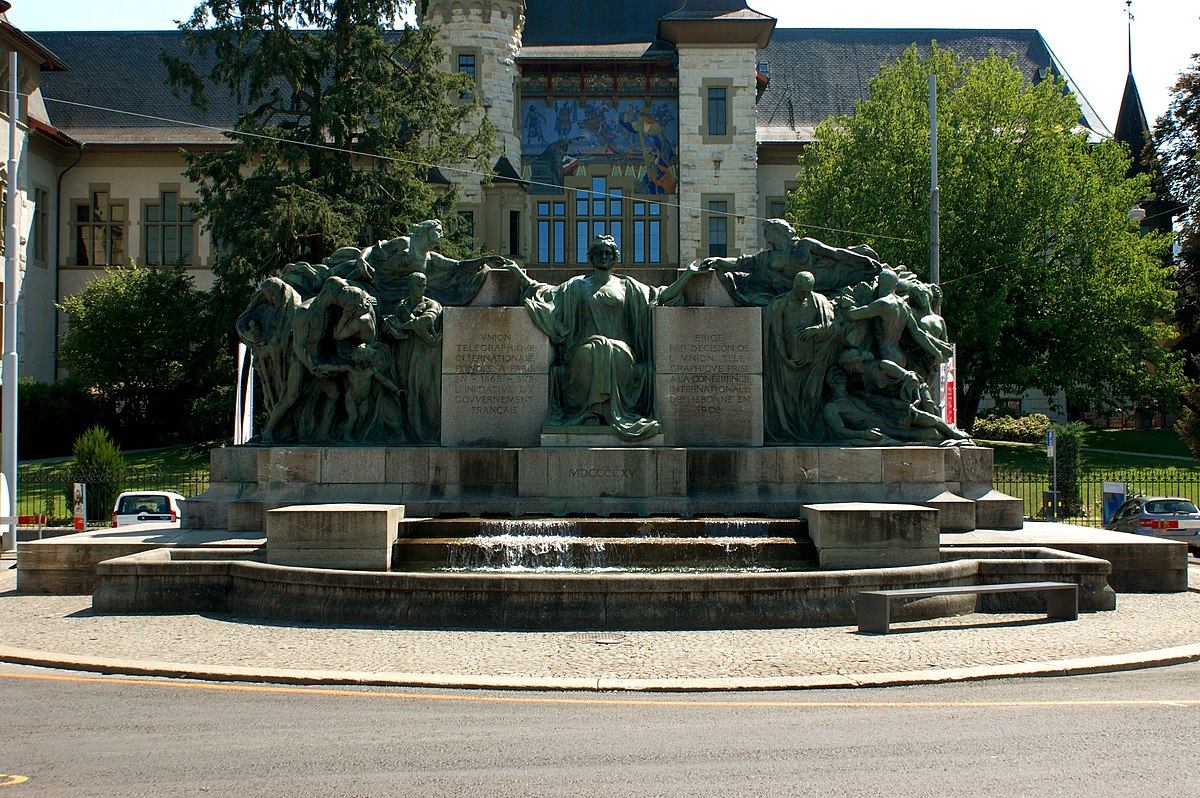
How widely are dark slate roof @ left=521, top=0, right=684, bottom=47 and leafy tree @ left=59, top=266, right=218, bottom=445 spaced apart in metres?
25.3

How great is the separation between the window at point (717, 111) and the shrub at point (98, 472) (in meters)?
40.6

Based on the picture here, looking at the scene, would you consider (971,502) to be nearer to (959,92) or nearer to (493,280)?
(493,280)

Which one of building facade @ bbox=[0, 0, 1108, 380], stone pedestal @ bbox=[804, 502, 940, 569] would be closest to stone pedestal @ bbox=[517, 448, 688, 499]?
stone pedestal @ bbox=[804, 502, 940, 569]

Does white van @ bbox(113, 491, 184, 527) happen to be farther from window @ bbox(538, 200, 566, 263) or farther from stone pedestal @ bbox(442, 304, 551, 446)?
window @ bbox(538, 200, 566, 263)

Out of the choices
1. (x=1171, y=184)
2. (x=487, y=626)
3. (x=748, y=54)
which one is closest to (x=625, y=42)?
(x=748, y=54)

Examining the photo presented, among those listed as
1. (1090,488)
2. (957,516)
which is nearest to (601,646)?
(957,516)

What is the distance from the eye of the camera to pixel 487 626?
12.5m

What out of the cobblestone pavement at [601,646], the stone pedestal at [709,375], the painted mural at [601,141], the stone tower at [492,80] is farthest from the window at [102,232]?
the cobblestone pavement at [601,646]

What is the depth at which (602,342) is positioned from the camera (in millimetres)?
17562

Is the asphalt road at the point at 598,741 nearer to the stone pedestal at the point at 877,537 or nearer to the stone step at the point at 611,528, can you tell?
the stone pedestal at the point at 877,537

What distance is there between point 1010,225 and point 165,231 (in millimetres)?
45484

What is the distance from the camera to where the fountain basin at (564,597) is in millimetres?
12398

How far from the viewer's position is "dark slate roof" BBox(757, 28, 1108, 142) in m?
70.8

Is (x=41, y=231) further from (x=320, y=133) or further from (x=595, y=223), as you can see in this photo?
(x=320, y=133)
